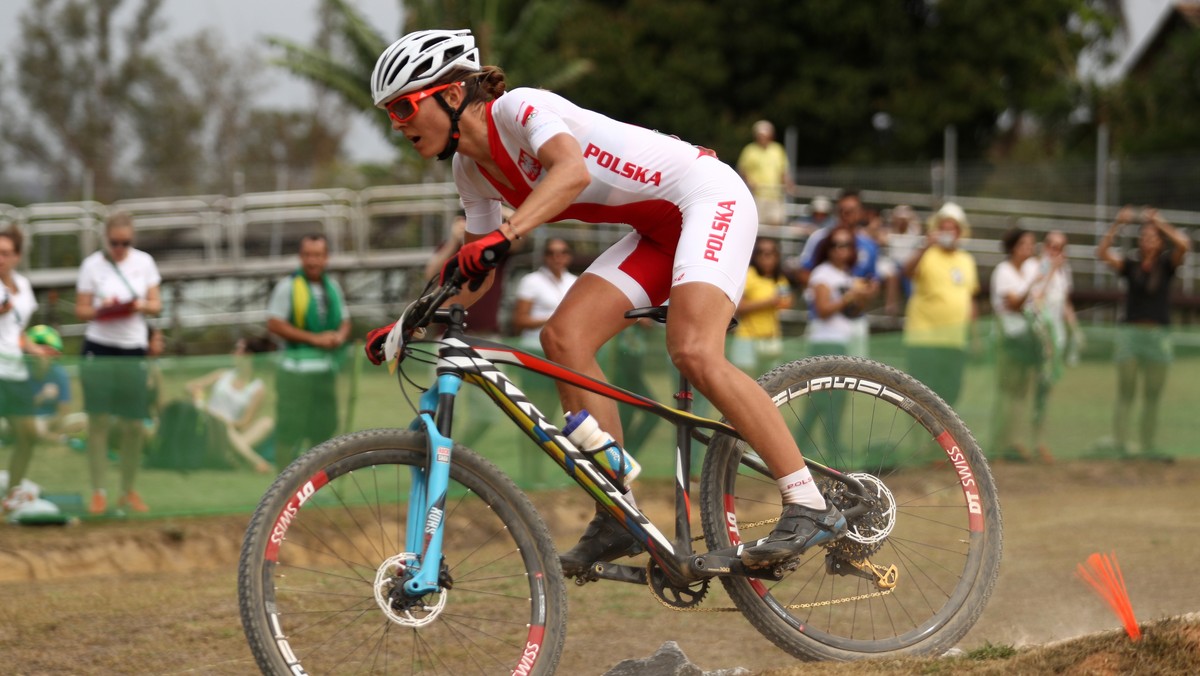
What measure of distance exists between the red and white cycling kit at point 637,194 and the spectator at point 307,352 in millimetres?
5055

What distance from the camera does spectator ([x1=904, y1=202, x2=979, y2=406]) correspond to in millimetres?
11594

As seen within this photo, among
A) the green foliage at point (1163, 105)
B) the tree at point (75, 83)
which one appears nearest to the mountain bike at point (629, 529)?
the green foliage at point (1163, 105)

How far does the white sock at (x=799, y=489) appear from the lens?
4.93m

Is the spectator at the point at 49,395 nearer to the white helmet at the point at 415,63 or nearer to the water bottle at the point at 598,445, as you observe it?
the white helmet at the point at 415,63

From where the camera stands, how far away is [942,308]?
12.0 meters

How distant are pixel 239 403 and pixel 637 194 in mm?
5543

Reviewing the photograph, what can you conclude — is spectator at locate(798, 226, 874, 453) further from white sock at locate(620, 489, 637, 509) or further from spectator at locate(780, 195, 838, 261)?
white sock at locate(620, 489, 637, 509)

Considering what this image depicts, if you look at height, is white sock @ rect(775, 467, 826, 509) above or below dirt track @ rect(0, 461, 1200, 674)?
above

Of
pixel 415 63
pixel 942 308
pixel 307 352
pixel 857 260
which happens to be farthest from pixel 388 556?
pixel 942 308

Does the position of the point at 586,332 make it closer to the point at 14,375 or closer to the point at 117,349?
the point at 14,375

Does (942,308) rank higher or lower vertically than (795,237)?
lower

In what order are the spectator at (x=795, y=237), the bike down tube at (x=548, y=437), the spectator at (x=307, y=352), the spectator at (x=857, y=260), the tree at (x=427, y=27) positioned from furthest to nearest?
1. the tree at (x=427, y=27)
2. the spectator at (x=795, y=237)
3. the spectator at (x=857, y=260)
4. the spectator at (x=307, y=352)
5. the bike down tube at (x=548, y=437)

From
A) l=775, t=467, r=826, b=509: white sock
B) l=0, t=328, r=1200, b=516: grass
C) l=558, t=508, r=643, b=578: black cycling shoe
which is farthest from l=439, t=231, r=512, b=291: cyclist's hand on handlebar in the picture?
l=0, t=328, r=1200, b=516: grass

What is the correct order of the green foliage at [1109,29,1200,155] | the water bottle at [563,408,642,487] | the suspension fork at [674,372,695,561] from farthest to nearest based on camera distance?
the green foliage at [1109,29,1200,155] < the suspension fork at [674,372,695,561] < the water bottle at [563,408,642,487]
